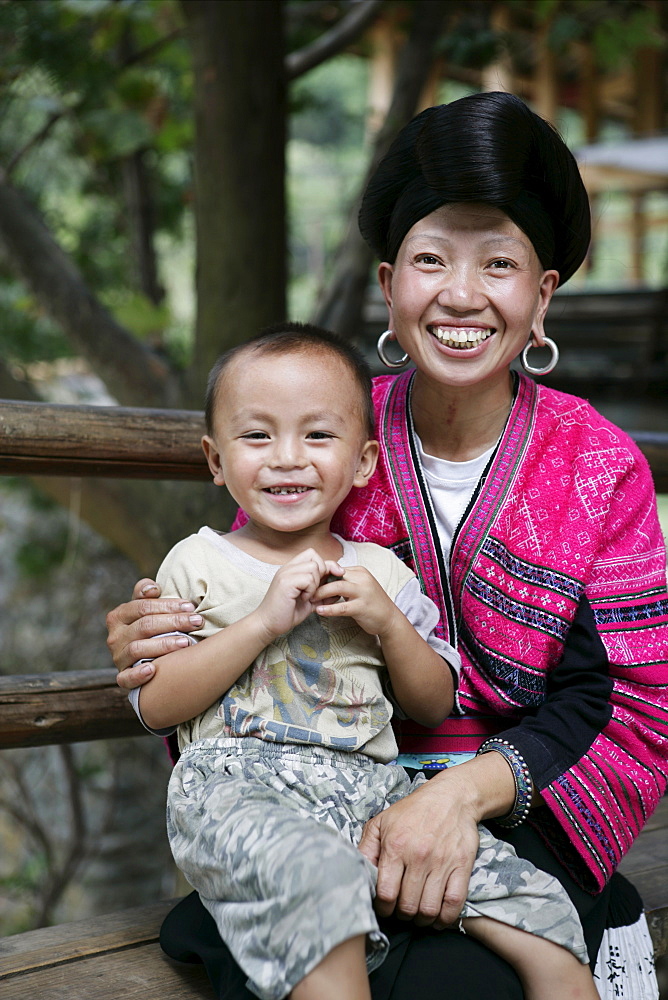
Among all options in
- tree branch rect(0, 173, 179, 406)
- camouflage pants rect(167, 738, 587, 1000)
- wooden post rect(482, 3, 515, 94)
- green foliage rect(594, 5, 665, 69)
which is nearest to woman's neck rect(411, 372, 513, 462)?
camouflage pants rect(167, 738, 587, 1000)

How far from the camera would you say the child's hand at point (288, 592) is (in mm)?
1404

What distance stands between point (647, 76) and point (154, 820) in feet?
23.6

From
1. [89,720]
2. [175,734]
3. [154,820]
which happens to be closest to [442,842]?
[175,734]

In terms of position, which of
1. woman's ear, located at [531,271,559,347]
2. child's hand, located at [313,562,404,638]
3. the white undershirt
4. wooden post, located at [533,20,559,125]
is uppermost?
wooden post, located at [533,20,559,125]

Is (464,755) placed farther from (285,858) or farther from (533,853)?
(285,858)

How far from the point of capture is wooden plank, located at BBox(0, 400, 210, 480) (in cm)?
209

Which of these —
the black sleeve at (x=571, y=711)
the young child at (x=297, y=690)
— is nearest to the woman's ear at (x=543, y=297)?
the young child at (x=297, y=690)

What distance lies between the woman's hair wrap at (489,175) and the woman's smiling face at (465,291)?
33 millimetres

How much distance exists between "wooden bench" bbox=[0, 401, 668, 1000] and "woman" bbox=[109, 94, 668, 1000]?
4.4 inches

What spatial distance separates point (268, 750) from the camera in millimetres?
1462

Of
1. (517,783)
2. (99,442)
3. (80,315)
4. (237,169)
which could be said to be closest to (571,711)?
(517,783)

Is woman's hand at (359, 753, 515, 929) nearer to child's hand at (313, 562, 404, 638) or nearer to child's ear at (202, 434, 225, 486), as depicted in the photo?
child's hand at (313, 562, 404, 638)

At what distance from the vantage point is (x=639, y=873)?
6.64 feet

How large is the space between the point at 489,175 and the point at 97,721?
149 cm
